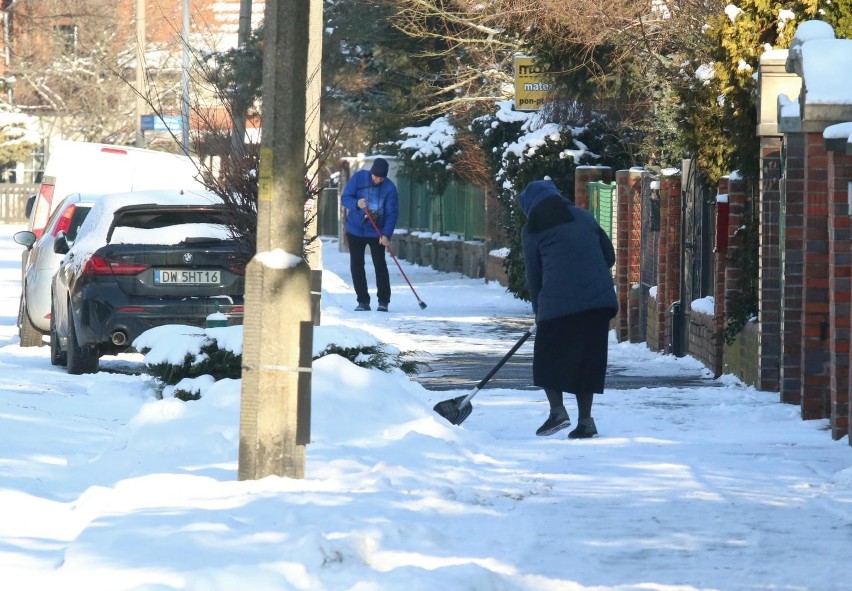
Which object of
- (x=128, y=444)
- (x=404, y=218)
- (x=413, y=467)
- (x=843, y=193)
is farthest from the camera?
(x=404, y=218)

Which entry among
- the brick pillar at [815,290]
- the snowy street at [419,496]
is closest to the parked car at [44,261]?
the snowy street at [419,496]

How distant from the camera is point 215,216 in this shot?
1315cm

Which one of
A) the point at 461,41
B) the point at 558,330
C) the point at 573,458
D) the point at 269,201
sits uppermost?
the point at 461,41

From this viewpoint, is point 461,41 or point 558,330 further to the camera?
point 461,41

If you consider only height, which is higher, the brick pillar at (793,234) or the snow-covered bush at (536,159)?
the snow-covered bush at (536,159)

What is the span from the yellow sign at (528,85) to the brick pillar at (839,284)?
36.2ft

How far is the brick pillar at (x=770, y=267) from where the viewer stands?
40.2 ft

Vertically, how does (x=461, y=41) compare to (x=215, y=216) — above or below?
above

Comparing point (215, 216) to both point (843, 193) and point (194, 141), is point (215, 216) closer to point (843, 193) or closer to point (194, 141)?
point (194, 141)

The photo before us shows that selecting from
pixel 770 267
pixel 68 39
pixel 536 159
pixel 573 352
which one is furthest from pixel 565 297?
pixel 68 39

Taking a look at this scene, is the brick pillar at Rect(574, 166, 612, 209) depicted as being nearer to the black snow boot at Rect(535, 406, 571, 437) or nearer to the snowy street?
the snowy street

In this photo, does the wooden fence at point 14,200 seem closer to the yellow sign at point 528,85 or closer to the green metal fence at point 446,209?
the green metal fence at point 446,209

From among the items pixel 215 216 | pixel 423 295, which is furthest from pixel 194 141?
pixel 423 295

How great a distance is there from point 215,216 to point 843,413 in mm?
5409
